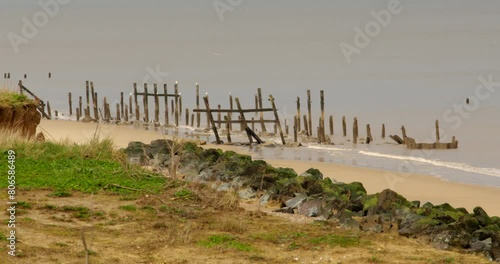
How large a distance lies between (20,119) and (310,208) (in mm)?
10646

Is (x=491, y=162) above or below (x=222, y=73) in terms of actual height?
below

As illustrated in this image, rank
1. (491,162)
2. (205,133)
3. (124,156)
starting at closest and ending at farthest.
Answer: (124,156) < (491,162) < (205,133)

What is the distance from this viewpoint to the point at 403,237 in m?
14.5

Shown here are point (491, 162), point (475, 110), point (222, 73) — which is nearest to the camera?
point (491, 162)

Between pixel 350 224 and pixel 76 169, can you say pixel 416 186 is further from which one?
pixel 350 224

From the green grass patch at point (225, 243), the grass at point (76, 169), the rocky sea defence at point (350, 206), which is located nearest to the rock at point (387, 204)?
the rocky sea defence at point (350, 206)

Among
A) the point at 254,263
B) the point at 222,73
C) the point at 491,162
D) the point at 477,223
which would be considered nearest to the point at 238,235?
the point at 254,263

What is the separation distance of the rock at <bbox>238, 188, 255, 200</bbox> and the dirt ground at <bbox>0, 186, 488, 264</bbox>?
54.8 inches

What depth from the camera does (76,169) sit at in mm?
19109

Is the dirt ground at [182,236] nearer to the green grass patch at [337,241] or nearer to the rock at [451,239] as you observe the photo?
the green grass patch at [337,241]

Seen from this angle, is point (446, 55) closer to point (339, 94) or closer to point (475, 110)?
point (339, 94)

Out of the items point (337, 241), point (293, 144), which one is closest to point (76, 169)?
point (337, 241)

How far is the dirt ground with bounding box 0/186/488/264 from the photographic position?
41.9ft

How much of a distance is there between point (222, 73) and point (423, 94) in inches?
1583
